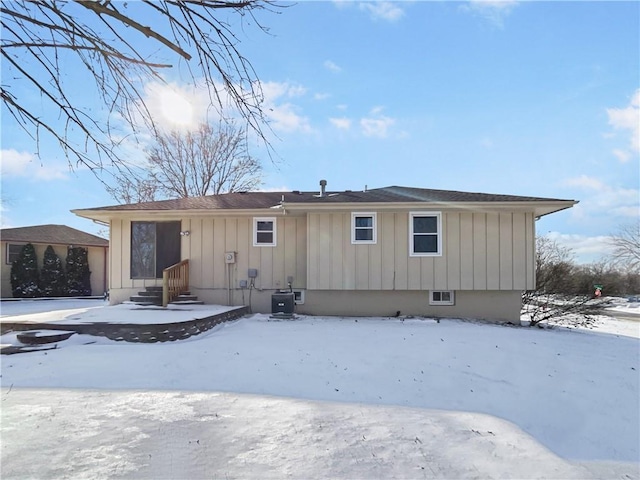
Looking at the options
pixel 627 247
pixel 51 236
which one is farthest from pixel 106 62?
pixel 627 247

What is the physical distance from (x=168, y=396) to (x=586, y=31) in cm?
847

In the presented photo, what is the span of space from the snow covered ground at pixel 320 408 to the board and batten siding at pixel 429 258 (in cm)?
272

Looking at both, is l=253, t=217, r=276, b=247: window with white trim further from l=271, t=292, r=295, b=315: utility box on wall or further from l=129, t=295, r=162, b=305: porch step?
l=129, t=295, r=162, b=305: porch step

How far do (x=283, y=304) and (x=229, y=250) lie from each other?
249cm

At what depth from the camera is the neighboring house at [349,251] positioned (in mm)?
10227

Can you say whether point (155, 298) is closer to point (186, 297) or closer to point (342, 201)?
point (186, 297)

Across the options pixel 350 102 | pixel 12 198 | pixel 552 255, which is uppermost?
pixel 350 102

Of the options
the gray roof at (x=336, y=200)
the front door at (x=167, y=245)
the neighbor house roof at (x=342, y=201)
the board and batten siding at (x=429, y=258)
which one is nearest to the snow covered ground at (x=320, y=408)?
the board and batten siding at (x=429, y=258)

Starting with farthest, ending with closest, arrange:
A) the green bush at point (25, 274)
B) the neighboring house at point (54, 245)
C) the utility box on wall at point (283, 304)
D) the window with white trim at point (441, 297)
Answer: the neighboring house at point (54, 245), the green bush at point (25, 274), the window with white trim at point (441, 297), the utility box on wall at point (283, 304)

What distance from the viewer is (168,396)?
4.20m

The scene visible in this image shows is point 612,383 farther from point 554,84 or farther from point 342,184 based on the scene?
point 342,184

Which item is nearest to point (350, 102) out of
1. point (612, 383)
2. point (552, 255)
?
point (612, 383)

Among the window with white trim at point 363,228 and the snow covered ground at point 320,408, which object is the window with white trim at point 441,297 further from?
the snow covered ground at point 320,408

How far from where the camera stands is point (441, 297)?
10.8 meters
